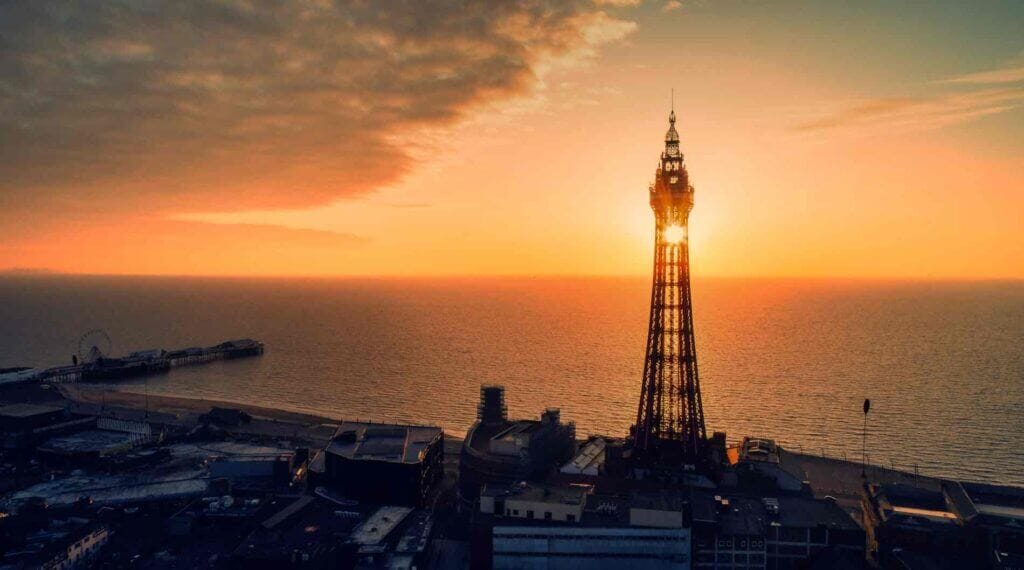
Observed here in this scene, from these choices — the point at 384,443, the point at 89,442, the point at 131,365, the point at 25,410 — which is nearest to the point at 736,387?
the point at 384,443

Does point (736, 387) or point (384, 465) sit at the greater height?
point (384, 465)

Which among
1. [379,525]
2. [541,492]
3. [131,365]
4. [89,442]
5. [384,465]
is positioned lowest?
[131,365]

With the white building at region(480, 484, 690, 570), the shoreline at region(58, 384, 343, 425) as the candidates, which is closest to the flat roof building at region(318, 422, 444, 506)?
the white building at region(480, 484, 690, 570)

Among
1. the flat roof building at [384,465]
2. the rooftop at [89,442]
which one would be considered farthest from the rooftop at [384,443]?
the rooftop at [89,442]

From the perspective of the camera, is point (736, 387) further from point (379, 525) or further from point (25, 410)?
point (25, 410)

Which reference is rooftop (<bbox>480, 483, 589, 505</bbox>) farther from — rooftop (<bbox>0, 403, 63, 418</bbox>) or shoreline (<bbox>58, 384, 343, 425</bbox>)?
rooftop (<bbox>0, 403, 63, 418</bbox>)

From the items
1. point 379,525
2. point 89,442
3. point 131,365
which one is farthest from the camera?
point 131,365

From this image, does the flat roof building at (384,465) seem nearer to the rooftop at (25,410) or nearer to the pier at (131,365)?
the rooftop at (25,410)
